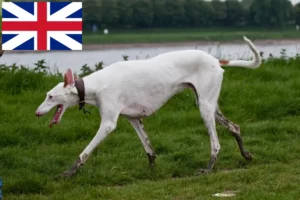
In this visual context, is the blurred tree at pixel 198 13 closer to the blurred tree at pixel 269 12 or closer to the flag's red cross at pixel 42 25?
the blurred tree at pixel 269 12

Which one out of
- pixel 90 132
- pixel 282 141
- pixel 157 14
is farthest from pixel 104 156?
pixel 157 14

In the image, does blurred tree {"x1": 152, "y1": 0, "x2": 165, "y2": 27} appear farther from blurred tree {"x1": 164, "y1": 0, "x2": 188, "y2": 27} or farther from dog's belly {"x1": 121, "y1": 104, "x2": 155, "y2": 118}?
dog's belly {"x1": 121, "y1": 104, "x2": 155, "y2": 118}

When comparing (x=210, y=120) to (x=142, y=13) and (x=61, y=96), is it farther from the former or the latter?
(x=142, y=13)

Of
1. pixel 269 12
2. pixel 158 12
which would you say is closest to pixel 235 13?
pixel 269 12

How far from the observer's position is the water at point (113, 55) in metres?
15.3

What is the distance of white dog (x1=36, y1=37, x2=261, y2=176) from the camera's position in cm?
839

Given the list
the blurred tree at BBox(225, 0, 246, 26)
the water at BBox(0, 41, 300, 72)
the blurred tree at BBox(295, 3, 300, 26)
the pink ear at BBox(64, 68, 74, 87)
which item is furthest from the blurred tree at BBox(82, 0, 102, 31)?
the blurred tree at BBox(295, 3, 300, 26)

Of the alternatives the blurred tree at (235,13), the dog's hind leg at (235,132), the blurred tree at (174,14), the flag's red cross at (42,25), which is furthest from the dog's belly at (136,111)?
the blurred tree at (235,13)

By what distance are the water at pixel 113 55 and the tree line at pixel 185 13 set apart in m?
0.60

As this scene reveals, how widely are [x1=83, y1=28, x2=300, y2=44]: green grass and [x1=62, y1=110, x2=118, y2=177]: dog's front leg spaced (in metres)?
5.62

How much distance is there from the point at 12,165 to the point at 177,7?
6.23 metres

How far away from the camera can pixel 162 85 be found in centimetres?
866

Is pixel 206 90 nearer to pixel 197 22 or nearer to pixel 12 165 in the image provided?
pixel 12 165

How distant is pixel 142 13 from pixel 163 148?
15.0ft
